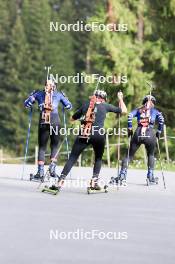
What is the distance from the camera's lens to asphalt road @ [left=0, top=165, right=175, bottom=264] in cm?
877

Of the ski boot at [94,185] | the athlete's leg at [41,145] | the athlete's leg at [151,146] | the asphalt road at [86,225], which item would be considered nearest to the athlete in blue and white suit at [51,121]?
the athlete's leg at [41,145]

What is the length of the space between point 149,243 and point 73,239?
2.76 feet

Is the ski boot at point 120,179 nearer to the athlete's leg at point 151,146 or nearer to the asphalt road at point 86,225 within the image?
the asphalt road at point 86,225

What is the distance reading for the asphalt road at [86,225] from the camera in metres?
8.77

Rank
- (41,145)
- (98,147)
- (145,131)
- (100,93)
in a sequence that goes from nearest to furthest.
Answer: (100,93), (98,147), (145,131), (41,145)

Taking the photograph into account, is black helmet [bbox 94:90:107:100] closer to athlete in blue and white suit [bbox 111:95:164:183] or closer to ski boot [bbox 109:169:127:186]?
athlete in blue and white suit [bbox 111:95:164:183]

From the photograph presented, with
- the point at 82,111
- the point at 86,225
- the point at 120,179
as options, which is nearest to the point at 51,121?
the point at 120,179

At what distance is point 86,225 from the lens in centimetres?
1080

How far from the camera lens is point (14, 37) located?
79688 millimetres

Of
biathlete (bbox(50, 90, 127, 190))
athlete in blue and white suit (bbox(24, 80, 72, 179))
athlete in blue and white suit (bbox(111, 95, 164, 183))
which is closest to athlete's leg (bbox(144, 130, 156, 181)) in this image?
athlete in blue and white suit (bbox(111, 95, 164, 183))

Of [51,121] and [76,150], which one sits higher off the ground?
[51,121]

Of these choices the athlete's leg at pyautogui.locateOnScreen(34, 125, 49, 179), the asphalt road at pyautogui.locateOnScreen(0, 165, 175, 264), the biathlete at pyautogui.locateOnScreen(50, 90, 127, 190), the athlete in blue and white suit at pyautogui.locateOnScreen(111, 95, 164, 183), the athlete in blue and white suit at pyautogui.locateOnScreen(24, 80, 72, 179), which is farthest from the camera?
the athlete's leg at pyautogui.locateOnScreen(34, 125, 49, 179)

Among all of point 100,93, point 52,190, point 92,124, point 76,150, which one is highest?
point 100,93

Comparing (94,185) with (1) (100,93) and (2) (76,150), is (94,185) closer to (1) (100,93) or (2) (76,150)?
(2) (76,150)
